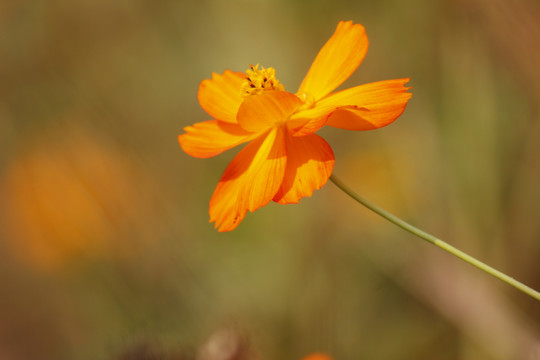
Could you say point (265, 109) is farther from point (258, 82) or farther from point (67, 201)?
point (67, 201)

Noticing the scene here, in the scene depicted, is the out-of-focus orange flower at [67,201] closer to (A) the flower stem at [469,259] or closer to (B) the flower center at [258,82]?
(B) the flower center at [258,82]

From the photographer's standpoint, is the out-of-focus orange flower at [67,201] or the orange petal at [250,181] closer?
the orange petal at [250,181]

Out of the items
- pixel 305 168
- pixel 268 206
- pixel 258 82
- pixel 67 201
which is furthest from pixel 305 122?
pixel 67 201

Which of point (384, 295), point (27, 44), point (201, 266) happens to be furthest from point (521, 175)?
point (27, 44)

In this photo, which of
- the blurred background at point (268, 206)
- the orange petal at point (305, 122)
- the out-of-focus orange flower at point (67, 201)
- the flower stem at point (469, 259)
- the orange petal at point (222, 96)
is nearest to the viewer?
the flower stem at point (469, 259)

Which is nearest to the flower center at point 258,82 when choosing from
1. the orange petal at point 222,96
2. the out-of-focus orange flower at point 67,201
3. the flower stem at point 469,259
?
the orange petal at point 222,96

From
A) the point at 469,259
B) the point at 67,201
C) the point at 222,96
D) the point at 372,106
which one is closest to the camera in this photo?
the point at 469,259

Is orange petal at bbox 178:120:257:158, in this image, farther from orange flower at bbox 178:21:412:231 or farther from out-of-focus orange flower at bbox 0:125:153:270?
out-of-focus orange flower at bbox 0:125:153:270
